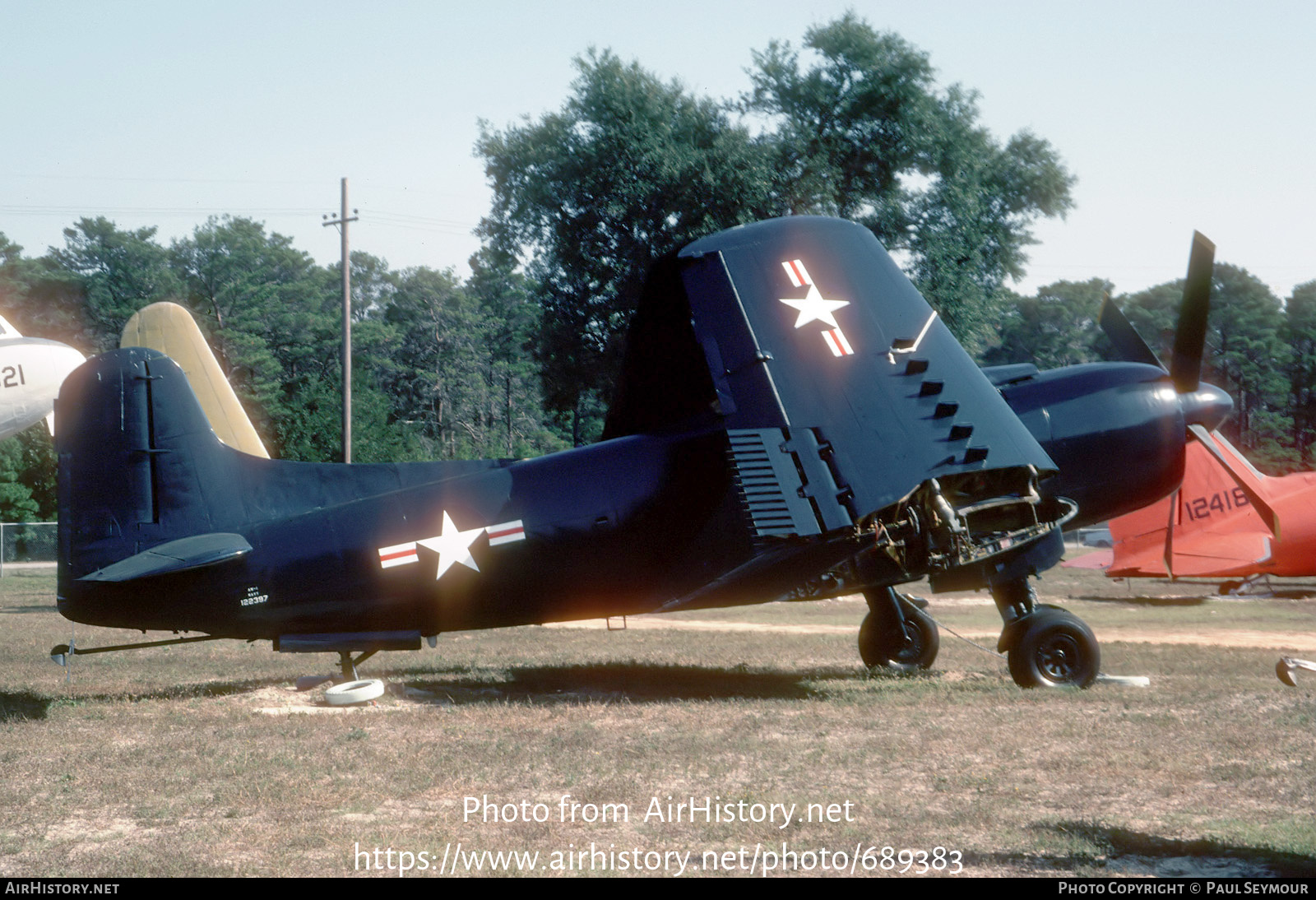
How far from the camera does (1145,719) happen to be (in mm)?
9727

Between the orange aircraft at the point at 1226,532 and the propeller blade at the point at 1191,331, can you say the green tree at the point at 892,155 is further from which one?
the propeller blade at the point at 1191,331

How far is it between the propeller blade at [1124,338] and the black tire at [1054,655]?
138 inches

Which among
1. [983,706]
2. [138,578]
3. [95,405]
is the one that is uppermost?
[95,405]

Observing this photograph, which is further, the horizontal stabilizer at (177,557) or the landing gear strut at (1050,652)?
the landing gear strut at (1050,652)

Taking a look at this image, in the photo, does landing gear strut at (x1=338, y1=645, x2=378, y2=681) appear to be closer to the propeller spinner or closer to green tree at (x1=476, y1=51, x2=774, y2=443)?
the propeller spinner

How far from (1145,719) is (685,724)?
165 inches

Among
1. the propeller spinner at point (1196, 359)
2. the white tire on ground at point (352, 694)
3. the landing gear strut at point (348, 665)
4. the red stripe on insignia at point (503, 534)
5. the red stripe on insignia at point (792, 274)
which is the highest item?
the red stripe on insignia at point (792, 274)

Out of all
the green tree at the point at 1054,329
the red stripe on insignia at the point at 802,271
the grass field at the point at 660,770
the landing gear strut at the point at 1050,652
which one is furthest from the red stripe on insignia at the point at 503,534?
the green tree at the point at 1054,329

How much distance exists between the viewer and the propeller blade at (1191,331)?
12164mm

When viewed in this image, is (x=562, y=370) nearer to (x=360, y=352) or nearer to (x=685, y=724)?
(x=685, y=724)

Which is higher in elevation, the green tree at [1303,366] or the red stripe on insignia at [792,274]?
the green tree at [1303,366]

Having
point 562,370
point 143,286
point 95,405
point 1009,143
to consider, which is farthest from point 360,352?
point 95,405

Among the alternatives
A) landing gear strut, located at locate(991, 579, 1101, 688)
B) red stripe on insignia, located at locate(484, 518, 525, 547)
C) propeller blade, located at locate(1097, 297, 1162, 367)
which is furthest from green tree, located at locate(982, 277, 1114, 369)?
red stripe on insignia, located at locate(484, 518, 525, 547)

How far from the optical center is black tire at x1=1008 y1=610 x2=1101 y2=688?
38.3ft
